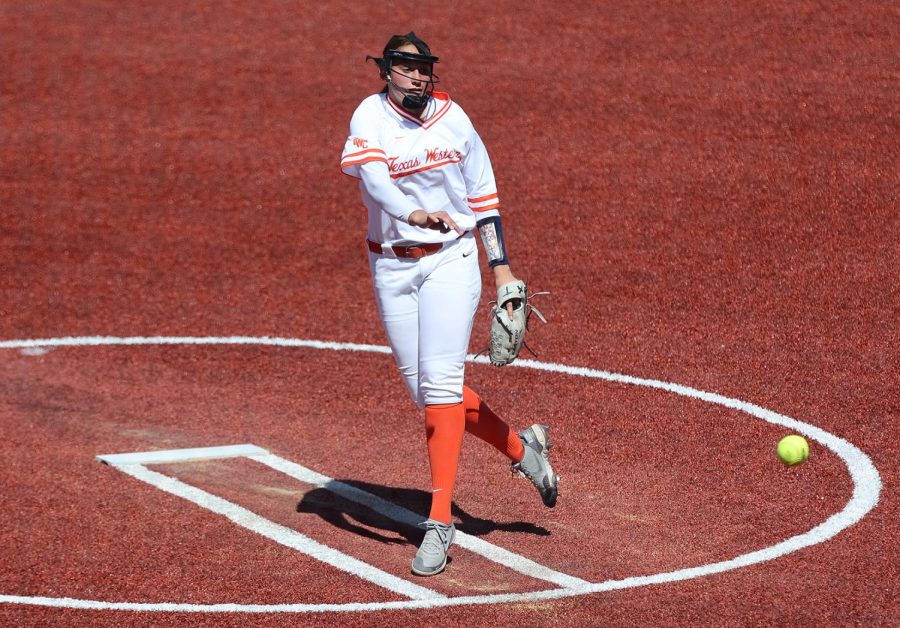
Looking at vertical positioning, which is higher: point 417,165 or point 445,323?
point 417,165

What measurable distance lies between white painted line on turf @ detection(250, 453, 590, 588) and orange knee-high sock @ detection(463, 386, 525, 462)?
460 millimetres

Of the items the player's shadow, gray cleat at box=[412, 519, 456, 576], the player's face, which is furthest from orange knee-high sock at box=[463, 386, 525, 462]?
the player's face

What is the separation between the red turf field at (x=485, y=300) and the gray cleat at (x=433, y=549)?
3.6 inches

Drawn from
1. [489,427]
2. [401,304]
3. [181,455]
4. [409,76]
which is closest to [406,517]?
[489,427]

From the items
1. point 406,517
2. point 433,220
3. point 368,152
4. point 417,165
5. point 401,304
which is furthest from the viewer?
point 406,517

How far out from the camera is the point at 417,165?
20.3 feet

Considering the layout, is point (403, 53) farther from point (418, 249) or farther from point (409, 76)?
point (418, 249)

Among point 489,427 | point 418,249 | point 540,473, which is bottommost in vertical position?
point 540,473

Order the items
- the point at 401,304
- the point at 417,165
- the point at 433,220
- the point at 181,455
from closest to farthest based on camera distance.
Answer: the point at 433,220
the point at 417,165
the point at 401,304
the point at 181,455

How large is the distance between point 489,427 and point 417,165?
4.32ft

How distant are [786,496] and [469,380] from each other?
2.80 meters

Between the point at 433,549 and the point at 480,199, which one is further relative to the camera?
the point at 480,199

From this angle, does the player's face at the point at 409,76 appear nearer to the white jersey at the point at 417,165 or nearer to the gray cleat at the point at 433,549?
the white jersey at the point at 417,165

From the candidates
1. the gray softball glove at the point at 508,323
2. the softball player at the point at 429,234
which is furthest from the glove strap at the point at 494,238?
the gray softball glove at the point at 508,323
